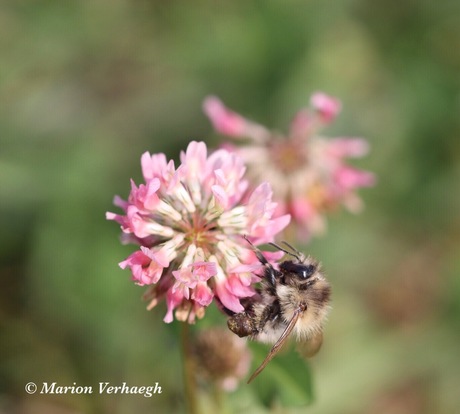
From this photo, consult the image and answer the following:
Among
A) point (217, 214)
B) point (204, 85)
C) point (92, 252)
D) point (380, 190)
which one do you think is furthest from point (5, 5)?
point (217, 214)

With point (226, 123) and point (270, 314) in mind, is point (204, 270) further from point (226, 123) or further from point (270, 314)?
point (226, 123)

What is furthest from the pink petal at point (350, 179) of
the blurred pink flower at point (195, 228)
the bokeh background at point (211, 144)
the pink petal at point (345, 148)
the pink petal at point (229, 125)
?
the blurred pink flower at point (195, 228)

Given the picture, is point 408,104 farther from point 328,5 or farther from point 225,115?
point 225,115

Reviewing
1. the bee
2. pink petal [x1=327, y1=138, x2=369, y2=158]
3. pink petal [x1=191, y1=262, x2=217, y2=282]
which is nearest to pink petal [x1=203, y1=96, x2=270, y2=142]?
pink petal [x1=327, y1=138, x2=369, y2=158]

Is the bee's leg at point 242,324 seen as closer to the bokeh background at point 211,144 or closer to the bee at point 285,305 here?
the bee at point 285,305

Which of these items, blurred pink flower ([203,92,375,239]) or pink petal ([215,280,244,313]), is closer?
pink petal ([215,280,244,313])

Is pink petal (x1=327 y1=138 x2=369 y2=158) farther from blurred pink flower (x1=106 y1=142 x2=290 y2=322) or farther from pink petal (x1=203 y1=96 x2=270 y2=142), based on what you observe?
blurred pink flower (x1=106 y1=142 x2=290 y2=322)

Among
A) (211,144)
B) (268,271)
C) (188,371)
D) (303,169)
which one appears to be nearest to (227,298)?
(268,271)
